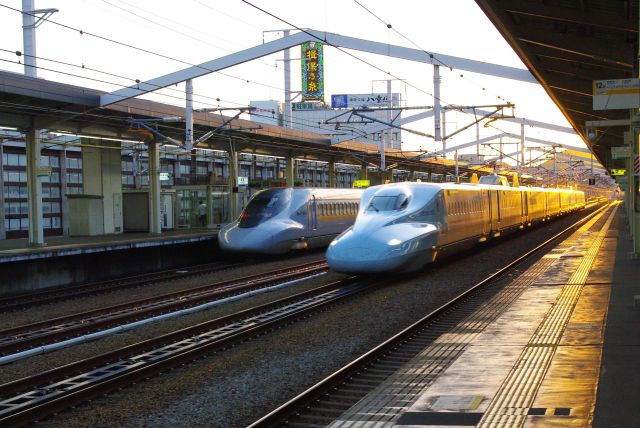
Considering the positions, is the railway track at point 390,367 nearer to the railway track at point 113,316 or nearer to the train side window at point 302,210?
the railway track at point 113,316

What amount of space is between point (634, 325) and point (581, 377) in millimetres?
3209

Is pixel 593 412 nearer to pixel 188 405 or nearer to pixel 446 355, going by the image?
pixel 446 355

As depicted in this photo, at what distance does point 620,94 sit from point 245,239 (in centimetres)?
1467

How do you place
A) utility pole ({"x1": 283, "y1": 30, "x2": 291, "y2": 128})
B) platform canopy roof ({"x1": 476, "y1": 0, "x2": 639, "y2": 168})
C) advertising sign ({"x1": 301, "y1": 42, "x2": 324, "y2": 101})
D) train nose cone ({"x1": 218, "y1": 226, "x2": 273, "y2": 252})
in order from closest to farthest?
1. platform canopy roof ({"x1": 476, "y1": 0, "x2": 639, "y2": 168})
2. train nose cone ({"x1": 218, "y1": 226, "x2": 273, "y2": 252})
3. advertising sign ({"x1": 301, "y1": 42, "x2": 324, "y2": 101})
4. utility pole ({"x1": 283, "y1": 30, "x2": 291, "y2": 128})

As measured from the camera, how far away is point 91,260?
21391mm

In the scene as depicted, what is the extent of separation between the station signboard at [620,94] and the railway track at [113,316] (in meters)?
8.25

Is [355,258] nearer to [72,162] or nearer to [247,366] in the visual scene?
[247,366]

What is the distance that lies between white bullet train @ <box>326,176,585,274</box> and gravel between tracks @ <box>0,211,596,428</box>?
3.22 ft

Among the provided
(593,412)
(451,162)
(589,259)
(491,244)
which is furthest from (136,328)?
(451,162)

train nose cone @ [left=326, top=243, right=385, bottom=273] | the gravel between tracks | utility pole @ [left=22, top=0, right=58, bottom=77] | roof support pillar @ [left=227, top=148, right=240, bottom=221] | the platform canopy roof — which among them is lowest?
the gravel between tracks

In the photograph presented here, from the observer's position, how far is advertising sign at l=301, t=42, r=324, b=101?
125 feet

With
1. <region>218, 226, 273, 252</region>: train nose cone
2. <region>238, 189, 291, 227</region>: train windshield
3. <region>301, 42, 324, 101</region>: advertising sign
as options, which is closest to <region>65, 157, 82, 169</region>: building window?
<region>301, 42, 324, 101</region>: advertising sign

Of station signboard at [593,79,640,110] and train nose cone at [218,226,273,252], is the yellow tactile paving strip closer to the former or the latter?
station signboard at [593,79,640,110]

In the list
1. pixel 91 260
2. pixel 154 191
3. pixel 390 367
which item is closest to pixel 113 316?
pixel 390 367
